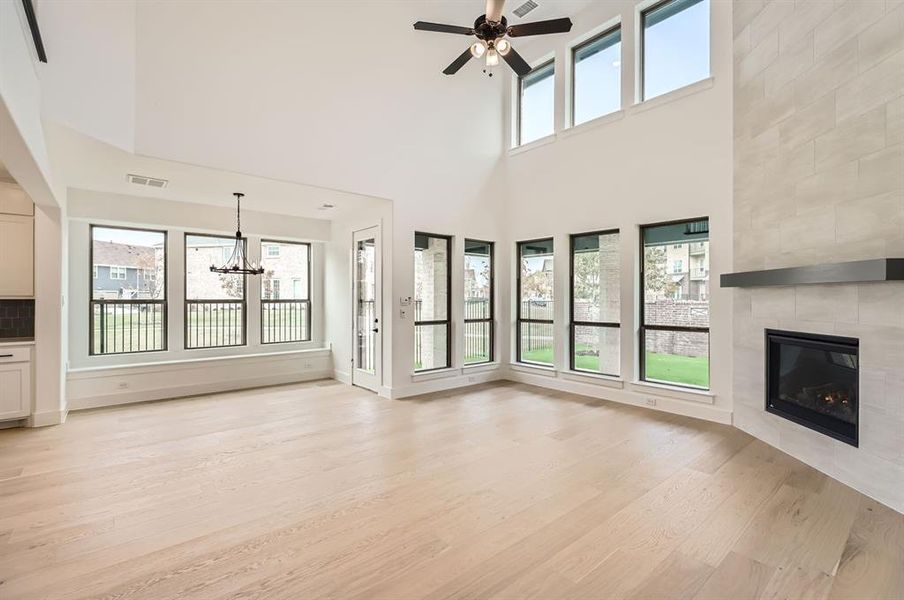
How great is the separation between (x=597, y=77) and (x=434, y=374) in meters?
4.75

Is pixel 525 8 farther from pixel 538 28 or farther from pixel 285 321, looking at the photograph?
pixel 285 321

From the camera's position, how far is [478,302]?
6.78m

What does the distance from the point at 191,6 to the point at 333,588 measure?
504 cm

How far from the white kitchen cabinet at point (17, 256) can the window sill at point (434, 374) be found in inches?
170

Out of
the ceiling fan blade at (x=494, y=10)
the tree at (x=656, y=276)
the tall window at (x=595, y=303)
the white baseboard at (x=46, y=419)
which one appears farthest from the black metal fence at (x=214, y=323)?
the tree at (x=656, y=276)

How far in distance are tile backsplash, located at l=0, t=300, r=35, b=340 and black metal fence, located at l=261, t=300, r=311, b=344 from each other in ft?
8.78

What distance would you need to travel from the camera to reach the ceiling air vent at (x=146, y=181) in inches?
185

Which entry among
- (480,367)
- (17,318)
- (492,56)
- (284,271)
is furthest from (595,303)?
(17,318)

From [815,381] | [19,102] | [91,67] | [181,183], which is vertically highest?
[91,67]

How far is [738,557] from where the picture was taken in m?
2.22

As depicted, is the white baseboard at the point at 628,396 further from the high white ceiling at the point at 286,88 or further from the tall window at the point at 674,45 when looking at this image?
the tall window at the point at 674,45

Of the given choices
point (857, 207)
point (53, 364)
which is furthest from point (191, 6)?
point (857, 207)

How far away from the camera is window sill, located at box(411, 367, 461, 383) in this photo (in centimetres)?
596

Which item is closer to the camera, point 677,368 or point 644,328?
point 677,368
